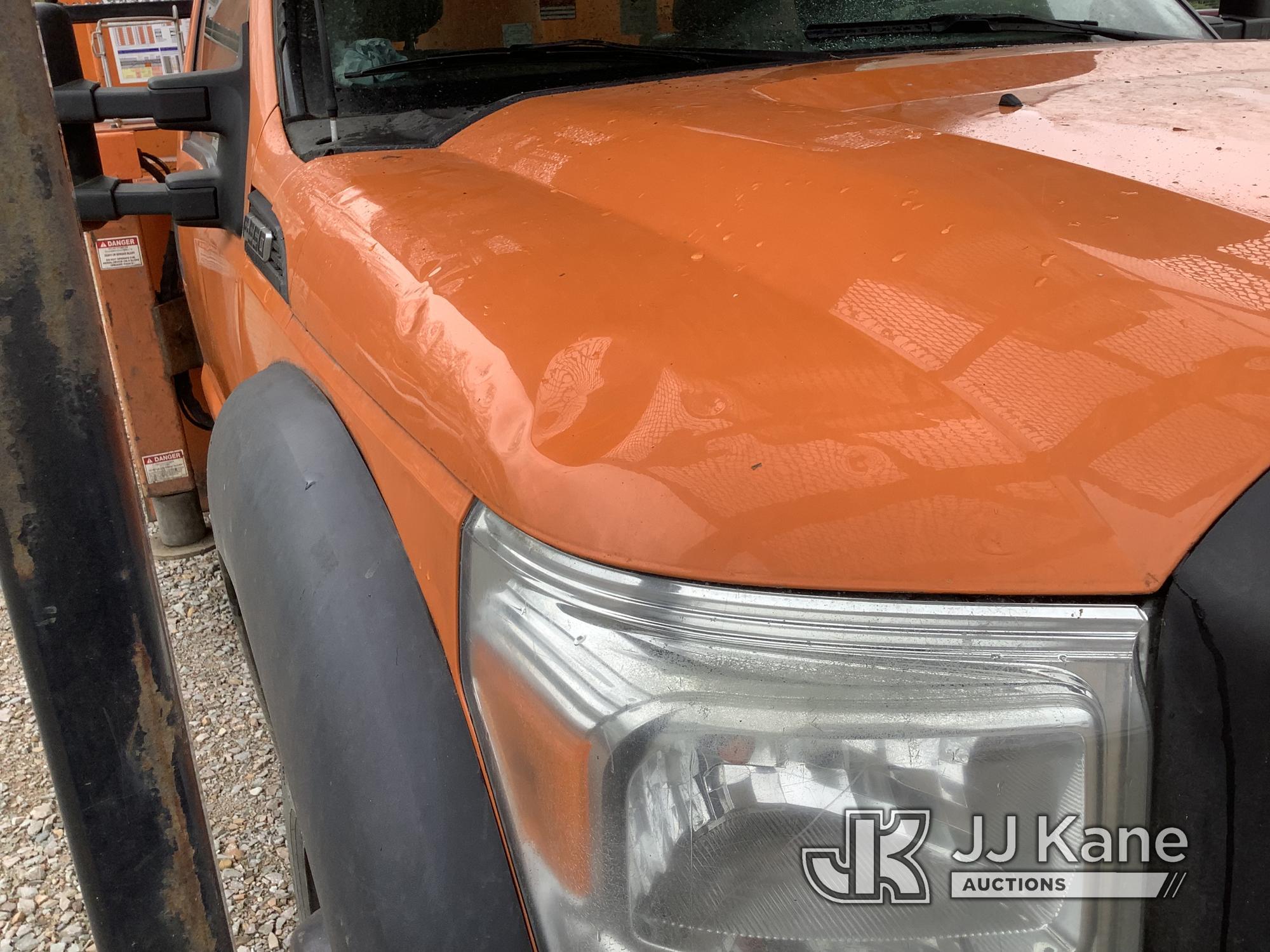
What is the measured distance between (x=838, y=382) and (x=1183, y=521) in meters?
0.30

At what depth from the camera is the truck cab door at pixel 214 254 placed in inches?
87.8

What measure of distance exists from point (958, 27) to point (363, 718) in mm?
1943

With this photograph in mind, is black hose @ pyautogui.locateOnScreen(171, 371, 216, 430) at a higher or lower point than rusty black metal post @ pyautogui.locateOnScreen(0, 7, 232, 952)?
lower

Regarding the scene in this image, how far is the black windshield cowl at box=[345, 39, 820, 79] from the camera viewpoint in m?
2.12

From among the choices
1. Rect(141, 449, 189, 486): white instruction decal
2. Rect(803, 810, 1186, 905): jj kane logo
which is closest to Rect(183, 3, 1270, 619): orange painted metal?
Rect(803, 810, 1186, 905): jj kane logo

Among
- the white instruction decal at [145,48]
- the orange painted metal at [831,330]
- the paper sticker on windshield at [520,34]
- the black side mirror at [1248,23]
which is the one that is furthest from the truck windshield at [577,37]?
the white instruction decal at [145,48]

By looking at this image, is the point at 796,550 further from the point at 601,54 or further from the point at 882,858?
the point at 601,54

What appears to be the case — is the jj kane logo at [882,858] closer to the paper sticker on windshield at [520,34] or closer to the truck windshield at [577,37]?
the truck windshield at [577,37]

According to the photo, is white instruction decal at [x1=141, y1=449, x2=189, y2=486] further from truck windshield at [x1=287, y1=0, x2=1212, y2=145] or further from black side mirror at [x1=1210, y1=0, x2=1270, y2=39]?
black side mirror at [x1=1210, y1=0, x2=1270, y2=39]

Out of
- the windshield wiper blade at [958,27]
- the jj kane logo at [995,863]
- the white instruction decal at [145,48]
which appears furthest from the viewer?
the white instruction decal at [145,48]

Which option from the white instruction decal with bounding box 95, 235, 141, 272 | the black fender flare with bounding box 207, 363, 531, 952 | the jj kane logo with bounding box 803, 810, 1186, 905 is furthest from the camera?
the white instruction decal with bounding box 95, 235, 141, 272

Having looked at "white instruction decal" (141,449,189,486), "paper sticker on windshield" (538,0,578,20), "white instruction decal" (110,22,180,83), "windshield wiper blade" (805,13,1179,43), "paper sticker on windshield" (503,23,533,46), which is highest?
"paper sticker on windshield" (538,0,578,20)

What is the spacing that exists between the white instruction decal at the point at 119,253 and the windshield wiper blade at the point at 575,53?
1.53 m

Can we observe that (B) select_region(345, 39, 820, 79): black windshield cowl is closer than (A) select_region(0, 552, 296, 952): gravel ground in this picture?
Yes
